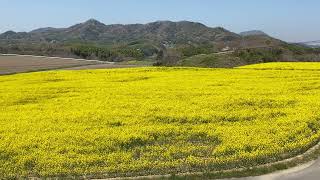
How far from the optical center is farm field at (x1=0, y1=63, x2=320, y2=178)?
14.8 m

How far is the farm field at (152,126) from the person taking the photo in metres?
14.8

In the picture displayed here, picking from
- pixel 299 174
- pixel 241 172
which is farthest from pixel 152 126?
pixel 299 174

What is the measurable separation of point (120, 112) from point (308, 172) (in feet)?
25.9

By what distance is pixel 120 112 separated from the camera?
2047 cm

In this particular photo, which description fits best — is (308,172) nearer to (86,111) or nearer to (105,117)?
(105,117)

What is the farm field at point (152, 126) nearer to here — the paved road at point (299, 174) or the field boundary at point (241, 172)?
the field boundary at point (241, 172)

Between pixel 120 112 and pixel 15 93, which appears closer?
pixel 120 112

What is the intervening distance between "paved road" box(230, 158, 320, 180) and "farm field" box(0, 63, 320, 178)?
0.64 meters

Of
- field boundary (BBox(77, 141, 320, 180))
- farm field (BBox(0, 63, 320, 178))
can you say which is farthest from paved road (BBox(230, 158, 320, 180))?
farm field (BBox(0, 63, 320, 178))

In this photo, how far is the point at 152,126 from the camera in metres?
18.1

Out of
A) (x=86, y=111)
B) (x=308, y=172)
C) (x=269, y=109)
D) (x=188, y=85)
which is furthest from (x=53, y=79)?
(x=308, y=172)

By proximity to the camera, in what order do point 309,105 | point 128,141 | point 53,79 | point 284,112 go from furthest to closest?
1. point 53,79
2. point 309,105
3. point 284,112
4. point 128,141

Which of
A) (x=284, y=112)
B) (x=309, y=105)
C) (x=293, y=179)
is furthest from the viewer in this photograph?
(x=309, y=105)

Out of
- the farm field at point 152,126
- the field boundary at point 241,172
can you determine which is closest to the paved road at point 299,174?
the field boundary at point 241,172
